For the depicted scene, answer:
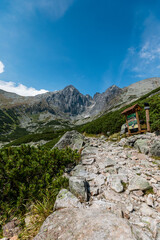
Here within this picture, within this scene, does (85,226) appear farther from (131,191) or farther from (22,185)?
(22,185)

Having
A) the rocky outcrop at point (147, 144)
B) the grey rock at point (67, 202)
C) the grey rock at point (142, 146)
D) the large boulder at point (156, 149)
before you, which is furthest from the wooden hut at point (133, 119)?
the grey rock at point (67, 202)

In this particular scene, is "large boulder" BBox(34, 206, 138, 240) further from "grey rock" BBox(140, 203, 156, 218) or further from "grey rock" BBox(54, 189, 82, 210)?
"grey rock" BBox(140, 203, 156, 218)

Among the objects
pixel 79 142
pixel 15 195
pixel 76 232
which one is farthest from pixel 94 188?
pixel 79 142

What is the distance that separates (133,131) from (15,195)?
9325 millimetres

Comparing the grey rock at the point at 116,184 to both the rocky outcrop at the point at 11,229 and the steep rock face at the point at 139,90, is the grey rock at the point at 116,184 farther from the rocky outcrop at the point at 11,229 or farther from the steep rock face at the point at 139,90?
the steep rock face at the point at 139,90

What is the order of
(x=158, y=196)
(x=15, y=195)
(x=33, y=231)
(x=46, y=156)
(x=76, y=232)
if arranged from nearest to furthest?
1. (x=76, y=232)
2. (x=33, y=231)
3. (x=158, y=196)
4. (x=15, y=195)
5. (x=46, y=156)

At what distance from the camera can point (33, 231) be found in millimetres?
2387

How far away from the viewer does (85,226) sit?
1.97m

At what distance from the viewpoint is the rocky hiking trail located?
184cm

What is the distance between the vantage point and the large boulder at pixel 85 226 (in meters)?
1.72

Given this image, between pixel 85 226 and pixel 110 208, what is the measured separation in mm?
928

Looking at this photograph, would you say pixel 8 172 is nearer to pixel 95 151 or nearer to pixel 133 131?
pixel 95 151

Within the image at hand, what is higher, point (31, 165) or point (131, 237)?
point (31, 165)

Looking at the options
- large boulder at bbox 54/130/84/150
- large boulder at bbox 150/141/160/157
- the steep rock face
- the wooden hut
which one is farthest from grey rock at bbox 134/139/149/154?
the steep rock face
